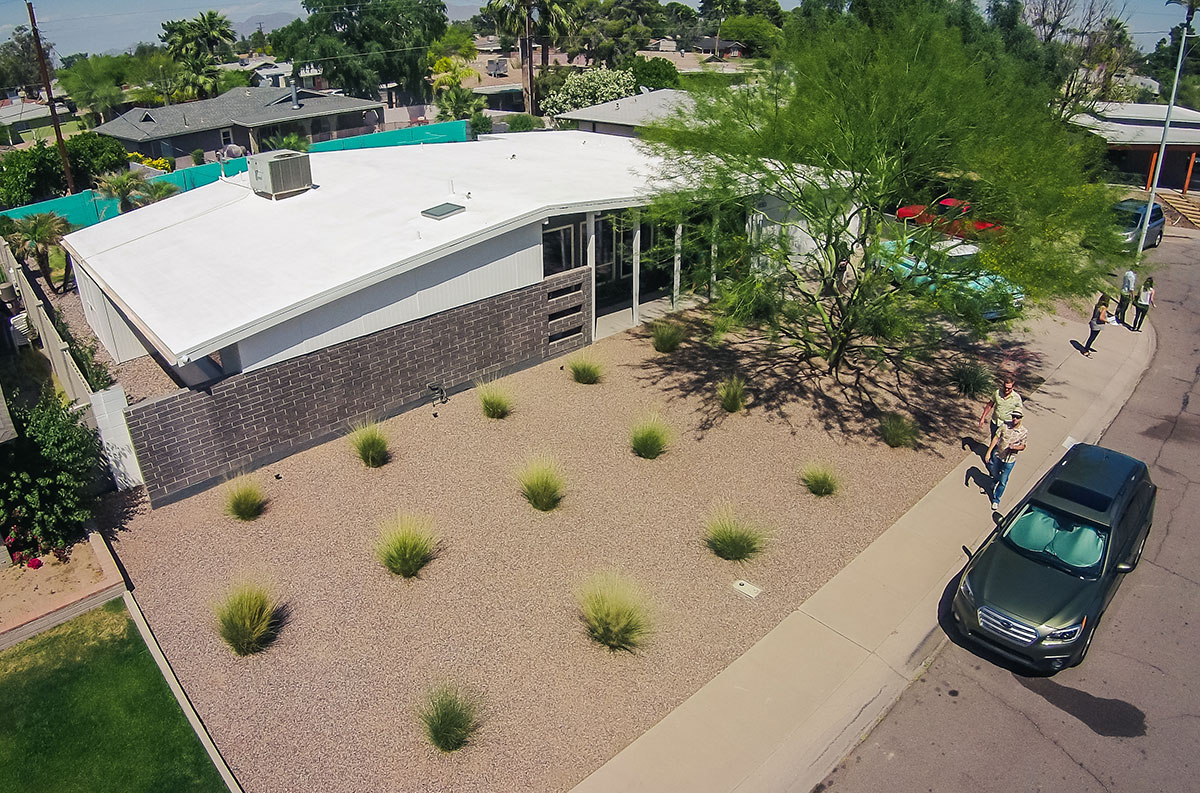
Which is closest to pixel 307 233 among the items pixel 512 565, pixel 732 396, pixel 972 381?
pixel 512 565

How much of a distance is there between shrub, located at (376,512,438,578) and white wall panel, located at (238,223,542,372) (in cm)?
404

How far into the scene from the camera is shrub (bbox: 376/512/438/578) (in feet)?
35.2

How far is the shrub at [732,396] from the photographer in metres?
15.5

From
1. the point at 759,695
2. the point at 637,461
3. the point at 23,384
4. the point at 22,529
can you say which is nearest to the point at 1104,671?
the point at 759,695

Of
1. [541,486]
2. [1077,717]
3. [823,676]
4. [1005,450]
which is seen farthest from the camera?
[1005,450]

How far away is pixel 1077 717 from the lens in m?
8.74

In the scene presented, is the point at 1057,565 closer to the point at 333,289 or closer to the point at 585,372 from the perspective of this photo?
the point at 585,372

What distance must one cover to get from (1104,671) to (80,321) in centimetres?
2348

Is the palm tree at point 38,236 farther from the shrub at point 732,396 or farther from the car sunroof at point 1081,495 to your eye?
the car sunroof at point 1081,495

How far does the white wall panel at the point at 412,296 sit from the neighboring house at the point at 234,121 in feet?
128

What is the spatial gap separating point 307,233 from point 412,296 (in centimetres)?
314

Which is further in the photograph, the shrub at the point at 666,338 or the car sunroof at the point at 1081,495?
the shrub at the point at 666,338

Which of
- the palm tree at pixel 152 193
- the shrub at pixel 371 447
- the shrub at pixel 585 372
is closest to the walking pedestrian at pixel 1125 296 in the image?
the shrub at pixel 585 372

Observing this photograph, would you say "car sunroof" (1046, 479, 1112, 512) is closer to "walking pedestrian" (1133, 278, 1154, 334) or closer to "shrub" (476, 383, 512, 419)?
"shrub" (476, 383, 512, 419)
